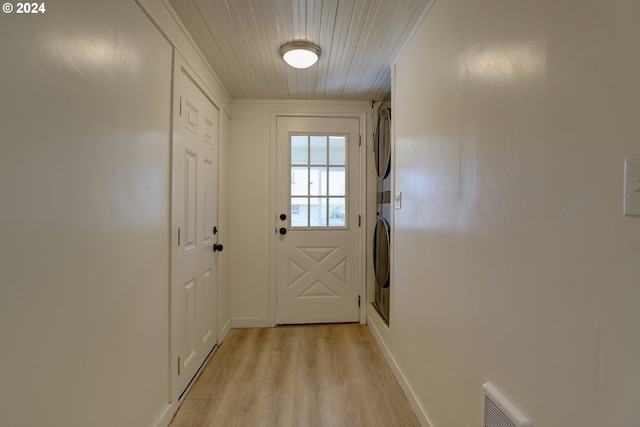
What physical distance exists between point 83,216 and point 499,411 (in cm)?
157

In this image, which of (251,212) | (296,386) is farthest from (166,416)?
→ (251,212)

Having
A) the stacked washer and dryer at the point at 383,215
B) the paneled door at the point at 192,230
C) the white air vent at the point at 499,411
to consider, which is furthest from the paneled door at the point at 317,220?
the white air vent at the point at 499,411

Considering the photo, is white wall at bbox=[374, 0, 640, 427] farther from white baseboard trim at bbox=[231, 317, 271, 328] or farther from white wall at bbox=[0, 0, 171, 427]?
white baseboard trim at bbox=[231, 317, 271, 328]

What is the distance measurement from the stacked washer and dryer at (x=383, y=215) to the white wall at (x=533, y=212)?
37.5 inches

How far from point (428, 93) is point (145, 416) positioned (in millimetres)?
2238

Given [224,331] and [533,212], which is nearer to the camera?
[533,212]

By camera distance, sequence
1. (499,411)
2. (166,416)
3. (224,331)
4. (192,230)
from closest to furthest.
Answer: (499,411), (166,416), (192,230), (224,331)

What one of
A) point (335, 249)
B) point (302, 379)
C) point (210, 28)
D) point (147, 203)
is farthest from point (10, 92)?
point (335, 249)

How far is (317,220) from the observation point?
3145 millimetres

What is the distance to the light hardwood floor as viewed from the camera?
1.73m

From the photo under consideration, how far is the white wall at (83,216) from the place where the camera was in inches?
30.4

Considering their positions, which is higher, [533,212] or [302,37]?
[302,37]

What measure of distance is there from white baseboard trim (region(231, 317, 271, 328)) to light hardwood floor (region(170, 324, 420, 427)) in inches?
9.2

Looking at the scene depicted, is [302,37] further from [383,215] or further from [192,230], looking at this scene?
→ [383,215]
